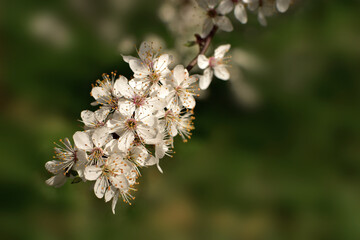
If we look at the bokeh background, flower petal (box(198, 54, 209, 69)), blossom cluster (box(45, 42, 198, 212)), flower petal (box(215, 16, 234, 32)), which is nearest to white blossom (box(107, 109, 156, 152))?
blossom cluster (box(45, 42, 198, 212))

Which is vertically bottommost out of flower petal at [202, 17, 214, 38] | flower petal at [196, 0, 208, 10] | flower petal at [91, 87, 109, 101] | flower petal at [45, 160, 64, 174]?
flower petal at [45, 160, 64, 174]

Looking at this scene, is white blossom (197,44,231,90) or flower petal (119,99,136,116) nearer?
flower petal (119,99,136,116)

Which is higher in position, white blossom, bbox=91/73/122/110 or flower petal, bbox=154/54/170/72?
flower petal, bbox=154/54/170/72

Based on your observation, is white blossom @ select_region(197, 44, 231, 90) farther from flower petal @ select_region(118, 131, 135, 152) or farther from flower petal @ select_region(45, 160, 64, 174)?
flower petal @ select_region(45, 160, 64, 174)

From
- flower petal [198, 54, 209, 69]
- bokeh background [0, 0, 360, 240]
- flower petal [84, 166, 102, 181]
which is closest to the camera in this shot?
flower petal [84, 166, 102, 181]

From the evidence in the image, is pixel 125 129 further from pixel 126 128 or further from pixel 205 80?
pixel 205 80

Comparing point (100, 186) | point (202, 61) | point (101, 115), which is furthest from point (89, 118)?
point (202, 61)
